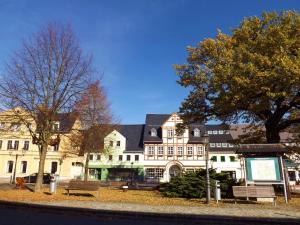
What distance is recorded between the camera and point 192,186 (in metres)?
18.7

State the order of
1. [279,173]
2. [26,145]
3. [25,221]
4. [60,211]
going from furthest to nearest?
[26,145]
[279,173]
[60,211]
[25,221]

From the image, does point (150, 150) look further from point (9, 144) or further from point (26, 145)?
point (9, 144)

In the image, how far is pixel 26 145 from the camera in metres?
57.5

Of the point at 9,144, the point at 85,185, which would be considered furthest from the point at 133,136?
the point at 85,185

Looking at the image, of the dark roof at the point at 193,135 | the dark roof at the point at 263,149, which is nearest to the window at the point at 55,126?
the dark roof at the point at 263,149

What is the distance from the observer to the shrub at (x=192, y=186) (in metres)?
18.4

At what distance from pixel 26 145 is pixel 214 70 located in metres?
44.4

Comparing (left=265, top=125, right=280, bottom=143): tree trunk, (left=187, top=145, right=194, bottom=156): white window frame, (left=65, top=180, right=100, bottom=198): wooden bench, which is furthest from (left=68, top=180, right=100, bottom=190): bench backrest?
(left=187, top=145, right=194, bottom=156): white window frame

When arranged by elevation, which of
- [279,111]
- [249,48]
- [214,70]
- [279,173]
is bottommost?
[279,173]

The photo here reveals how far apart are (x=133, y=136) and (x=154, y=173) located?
382 inches

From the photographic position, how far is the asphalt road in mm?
10002

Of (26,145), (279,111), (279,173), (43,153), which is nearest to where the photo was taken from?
(279,173)

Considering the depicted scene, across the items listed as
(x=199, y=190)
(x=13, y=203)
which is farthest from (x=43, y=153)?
(x=199, y=190)

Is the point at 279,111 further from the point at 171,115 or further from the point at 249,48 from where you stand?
the point at 171,115
